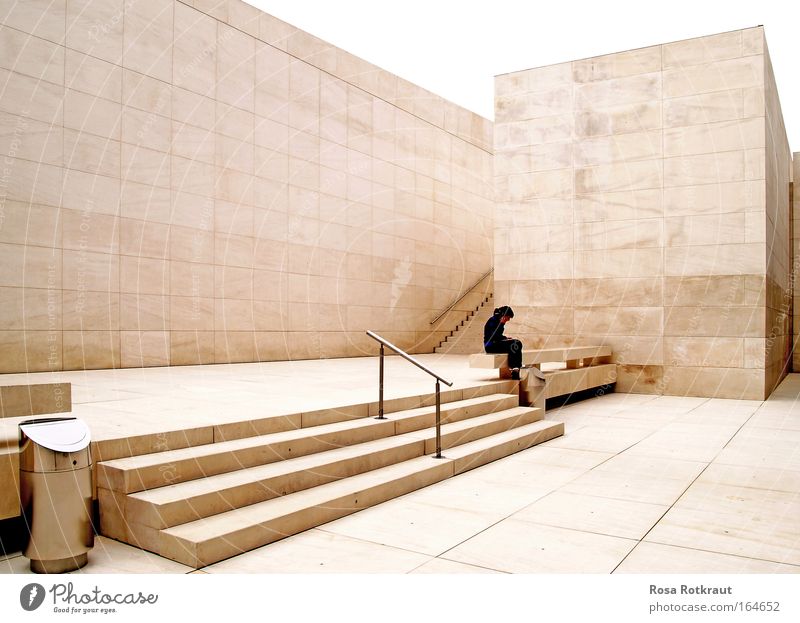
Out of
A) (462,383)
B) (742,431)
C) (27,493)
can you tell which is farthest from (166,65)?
(742,431)

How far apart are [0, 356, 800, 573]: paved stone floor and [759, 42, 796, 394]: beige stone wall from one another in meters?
5.57

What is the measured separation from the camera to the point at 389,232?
1698 cm

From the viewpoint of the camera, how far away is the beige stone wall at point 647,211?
1207 centimetres

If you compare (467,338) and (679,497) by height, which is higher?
(467,338)

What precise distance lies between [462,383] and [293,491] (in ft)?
15.2

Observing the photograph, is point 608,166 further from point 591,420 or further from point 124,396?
point 124,396

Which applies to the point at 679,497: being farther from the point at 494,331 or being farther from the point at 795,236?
the point at 795,236

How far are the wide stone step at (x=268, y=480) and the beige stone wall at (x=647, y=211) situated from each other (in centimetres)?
730

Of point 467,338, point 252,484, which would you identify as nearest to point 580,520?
point 252,484

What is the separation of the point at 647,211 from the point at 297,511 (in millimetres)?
10906

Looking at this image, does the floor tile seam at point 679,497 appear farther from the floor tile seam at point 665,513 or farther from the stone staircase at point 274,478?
the stone staircase at point 274,478

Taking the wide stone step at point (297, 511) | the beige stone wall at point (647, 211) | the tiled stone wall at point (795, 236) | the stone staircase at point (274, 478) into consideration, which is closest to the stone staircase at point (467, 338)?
the beige stone wall at point (647, 211)

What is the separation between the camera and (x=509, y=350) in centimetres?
966

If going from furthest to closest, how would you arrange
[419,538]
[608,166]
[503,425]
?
[608,166], [503,425], [419,538]
